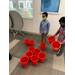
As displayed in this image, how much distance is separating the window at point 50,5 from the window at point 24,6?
0.56 m

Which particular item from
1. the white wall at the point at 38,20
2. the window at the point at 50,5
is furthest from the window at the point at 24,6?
the window at the point at 50,5

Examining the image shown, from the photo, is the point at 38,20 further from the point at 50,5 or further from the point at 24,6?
the point at 24,6

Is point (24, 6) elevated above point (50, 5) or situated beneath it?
elevated above

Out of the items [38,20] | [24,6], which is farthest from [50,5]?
[24,6]

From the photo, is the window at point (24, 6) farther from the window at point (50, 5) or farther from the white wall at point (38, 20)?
the window at point (50, 5)

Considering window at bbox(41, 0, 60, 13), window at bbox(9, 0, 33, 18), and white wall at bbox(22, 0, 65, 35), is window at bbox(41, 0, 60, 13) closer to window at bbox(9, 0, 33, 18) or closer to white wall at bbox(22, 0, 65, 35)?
white wall at bbox(22, 0, 65, 35)

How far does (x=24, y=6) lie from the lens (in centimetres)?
270

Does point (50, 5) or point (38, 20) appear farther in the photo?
point (38, 20)

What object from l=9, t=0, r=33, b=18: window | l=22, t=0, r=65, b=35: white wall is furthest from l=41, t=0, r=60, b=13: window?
l=9, t=0, r=33, b=18: window

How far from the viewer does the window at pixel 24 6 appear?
2.60m

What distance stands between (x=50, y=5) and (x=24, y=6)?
46.1 inches

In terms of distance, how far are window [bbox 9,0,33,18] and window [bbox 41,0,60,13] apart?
0.56 m

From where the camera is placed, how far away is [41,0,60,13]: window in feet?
7.38
